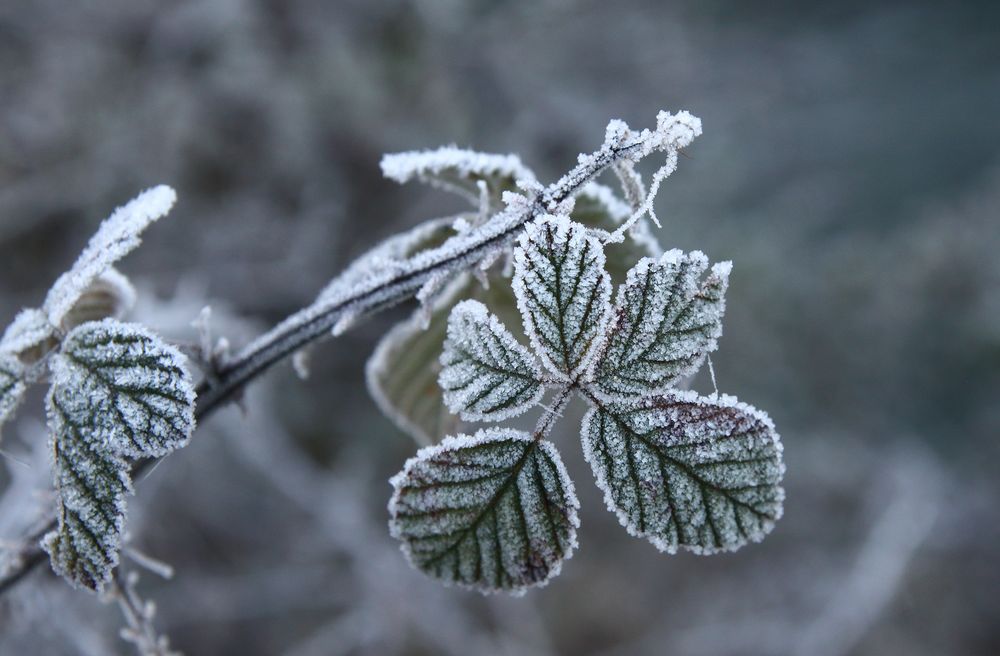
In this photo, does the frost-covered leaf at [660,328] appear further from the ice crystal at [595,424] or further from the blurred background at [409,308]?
the blurred background at [409,308]

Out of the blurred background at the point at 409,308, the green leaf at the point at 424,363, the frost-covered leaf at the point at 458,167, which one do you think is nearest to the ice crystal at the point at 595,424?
the frost-covered leaf at the point at 458,167

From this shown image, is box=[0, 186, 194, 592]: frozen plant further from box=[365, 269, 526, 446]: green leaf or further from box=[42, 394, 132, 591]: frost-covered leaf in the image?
box=[365, 269, 526, 446]: green leaf

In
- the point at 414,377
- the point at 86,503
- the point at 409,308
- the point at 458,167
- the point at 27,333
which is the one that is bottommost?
the point at 86,503

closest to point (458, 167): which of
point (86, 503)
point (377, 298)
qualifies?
point (377, 298)

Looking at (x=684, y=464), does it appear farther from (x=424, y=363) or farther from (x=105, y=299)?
(x=105, y=299)

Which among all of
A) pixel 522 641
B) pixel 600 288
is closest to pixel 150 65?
pixel 522 641

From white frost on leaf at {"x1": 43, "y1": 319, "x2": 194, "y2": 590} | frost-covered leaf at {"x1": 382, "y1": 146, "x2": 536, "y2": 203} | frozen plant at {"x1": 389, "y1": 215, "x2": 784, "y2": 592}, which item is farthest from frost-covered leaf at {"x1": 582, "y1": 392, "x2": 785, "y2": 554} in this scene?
white frost on leaf at {"x1": 43, "y1": 319, "x2": 194, "y2": 590}

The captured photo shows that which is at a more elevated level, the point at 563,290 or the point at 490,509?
the point at 563,290
